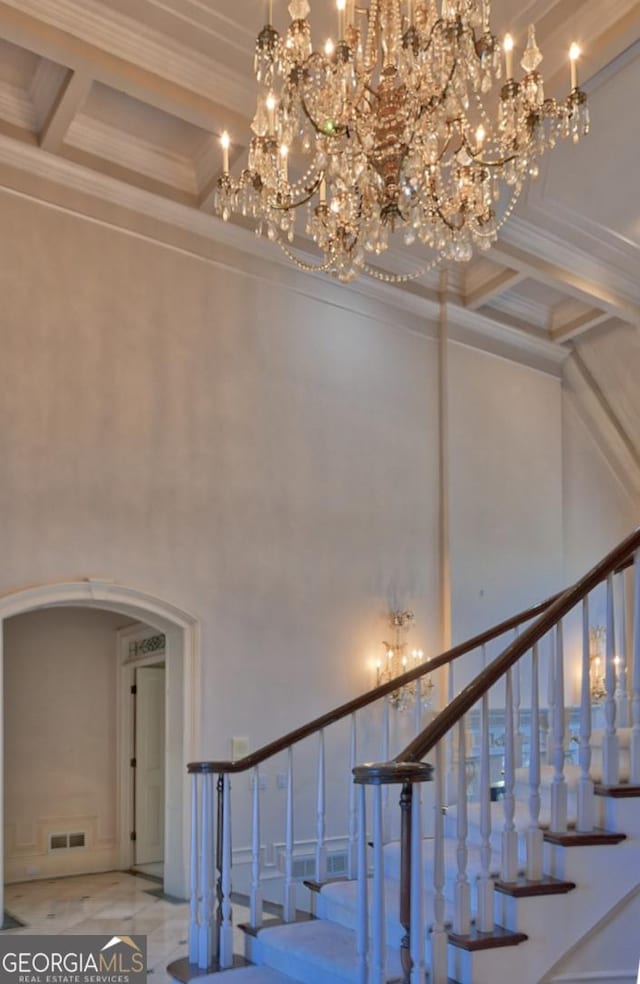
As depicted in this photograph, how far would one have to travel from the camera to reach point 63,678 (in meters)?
9.24

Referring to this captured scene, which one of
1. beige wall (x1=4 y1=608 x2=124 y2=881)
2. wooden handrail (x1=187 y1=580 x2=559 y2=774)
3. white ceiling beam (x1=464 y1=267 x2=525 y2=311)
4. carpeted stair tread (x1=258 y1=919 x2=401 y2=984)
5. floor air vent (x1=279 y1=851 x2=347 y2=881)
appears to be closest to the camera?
carpeted stair tread (x1=258 y1=919 x2=401 y2=984)

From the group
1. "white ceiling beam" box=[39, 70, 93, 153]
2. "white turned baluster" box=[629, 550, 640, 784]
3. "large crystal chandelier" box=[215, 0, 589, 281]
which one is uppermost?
"white ceiling beam" box=[39, 70, 93, 153]

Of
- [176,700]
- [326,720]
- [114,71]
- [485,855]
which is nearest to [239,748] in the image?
[176,700]

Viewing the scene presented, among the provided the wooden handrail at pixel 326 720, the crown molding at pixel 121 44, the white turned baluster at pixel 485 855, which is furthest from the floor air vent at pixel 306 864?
the crown molding at pixel 121 44

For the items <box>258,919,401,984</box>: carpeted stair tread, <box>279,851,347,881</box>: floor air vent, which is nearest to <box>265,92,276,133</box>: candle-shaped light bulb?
<box>258,919,401,984</box>: carpeted stair tread

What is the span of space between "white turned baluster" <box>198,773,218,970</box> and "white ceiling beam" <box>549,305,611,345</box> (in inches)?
292

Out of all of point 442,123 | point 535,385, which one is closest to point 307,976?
point 442,123

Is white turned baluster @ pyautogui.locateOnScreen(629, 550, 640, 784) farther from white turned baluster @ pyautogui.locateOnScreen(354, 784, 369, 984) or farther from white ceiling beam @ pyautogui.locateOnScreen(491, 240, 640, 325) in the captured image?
white ceiling beam @ pyautogui.locateOnScreen(491, 240, 640, 325)

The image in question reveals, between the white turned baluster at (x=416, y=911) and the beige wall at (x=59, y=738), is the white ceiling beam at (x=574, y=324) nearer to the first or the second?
the beige wall at (x=59, y=738)

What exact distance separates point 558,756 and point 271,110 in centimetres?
337

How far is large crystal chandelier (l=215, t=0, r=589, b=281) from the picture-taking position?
14.5 ft

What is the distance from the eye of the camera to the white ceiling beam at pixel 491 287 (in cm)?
928

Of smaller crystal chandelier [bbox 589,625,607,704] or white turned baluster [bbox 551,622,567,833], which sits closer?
white turned baluster [bbox 551,622,567,833]

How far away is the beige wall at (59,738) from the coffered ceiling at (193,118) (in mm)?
4127
